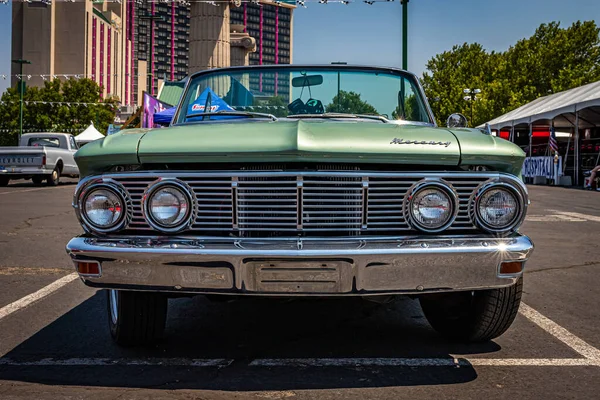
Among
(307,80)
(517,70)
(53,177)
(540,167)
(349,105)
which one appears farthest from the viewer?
(517,70)

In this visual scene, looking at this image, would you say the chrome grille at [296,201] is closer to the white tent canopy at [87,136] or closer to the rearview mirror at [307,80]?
the rearview mirror at [307,80]

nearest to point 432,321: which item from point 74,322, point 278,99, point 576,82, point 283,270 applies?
point 283,270

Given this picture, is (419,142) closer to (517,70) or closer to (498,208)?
(498,208)

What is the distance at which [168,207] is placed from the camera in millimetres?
3059

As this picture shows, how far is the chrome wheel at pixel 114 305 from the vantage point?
3.49 metres

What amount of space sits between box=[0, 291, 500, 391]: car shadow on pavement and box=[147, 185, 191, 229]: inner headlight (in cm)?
68

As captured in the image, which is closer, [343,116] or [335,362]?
[335,362]

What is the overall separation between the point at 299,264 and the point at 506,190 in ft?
3.42

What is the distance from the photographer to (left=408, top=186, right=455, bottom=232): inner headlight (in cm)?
308

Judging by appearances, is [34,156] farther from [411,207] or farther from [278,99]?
[411,207]

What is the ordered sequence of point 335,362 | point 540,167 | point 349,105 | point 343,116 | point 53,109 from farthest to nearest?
1. point 53,109
2. point 540,167
3. point 349,105
4. point 343,116
5. point 335,362

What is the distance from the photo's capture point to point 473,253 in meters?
2.96

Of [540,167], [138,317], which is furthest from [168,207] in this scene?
[540,167]

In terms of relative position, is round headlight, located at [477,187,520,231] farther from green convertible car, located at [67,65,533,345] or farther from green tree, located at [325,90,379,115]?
green tree, located at [325,90,379,115]
